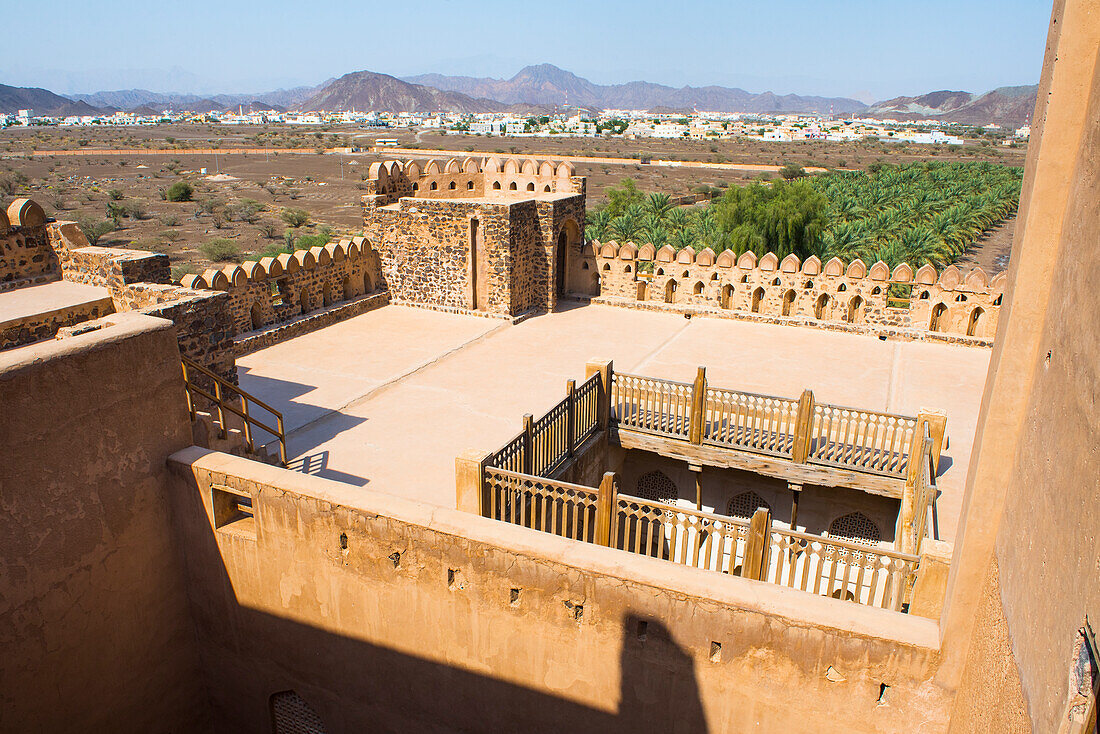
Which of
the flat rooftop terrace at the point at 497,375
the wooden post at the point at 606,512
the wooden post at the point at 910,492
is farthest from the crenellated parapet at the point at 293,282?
the wooden post at the point at 910,492

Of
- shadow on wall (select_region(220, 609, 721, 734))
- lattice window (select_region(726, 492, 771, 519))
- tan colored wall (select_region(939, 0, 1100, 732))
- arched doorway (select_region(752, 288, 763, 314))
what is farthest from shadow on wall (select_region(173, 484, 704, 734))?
arched doorway (select_region(752, 288, 763, 314))

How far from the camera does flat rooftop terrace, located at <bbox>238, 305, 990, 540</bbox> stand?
943 cm

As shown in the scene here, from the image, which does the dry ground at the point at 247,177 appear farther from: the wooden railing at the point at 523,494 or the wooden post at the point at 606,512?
the wooden post at the point at 606,512

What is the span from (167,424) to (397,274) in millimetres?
11196

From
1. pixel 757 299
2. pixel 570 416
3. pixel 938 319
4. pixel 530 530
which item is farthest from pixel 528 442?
pixel 938 319

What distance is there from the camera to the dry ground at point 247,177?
3734cm

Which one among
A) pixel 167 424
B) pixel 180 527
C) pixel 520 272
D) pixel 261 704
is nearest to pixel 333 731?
pixel 261 704

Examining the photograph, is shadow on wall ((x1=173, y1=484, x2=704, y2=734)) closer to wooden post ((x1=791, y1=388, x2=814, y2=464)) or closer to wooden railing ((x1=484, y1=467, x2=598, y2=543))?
wooden railing ((x1=484, y1=467, x2=598, y2=543))

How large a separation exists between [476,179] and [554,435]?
11.8 meters

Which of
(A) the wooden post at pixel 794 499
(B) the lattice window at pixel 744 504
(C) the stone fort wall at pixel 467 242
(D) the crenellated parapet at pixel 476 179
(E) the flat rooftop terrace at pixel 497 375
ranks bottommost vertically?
→ (B) the lattice window at pixel 744 504

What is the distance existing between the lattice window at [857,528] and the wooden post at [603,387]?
10.8ft

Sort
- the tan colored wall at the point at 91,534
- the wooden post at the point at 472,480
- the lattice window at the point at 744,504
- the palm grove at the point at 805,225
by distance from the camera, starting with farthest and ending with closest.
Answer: the palm grove at the point at 805,225
the lattice window at the point at 744,504
the wooden post at the point at 472,480
the tan colored wall at the point at 91,534

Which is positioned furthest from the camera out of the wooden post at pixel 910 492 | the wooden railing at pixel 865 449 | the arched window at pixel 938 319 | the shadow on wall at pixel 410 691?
the arched window at pixel 938 319

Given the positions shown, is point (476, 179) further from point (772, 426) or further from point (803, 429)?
point (803, 429)
